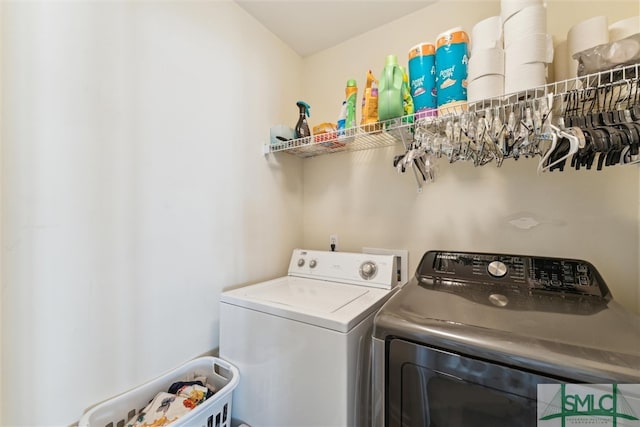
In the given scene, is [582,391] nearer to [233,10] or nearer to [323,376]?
[323,376]

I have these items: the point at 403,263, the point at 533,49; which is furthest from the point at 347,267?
the point at 533,49

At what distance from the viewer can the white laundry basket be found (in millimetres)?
842

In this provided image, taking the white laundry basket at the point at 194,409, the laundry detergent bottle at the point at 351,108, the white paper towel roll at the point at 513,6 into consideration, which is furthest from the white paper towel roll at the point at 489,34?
the white laundry basket at the point at 194,409

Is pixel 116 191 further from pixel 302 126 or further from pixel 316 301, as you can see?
pixel 302 126

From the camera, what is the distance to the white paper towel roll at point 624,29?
890 mm

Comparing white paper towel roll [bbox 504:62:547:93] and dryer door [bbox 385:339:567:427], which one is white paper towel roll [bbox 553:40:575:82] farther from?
dryer door [bbox 385:339:567:427]

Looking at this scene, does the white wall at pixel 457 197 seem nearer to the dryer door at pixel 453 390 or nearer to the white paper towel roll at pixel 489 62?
the white paper towel roll at pixel 489 62

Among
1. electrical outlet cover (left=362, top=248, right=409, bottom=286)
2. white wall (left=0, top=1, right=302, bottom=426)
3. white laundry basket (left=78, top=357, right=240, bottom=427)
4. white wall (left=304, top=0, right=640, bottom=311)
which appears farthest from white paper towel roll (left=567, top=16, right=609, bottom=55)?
white laundry basket (left=78, top=357, right=240, bottom=427)

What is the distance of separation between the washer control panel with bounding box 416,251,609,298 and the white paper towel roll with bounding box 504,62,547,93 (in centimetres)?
65

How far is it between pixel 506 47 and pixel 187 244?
1.49m

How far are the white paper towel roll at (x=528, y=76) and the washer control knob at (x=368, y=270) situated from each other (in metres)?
0.91

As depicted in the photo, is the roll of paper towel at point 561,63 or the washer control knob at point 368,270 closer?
the roll of paper towel at point 561,63

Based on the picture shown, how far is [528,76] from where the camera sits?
89cm

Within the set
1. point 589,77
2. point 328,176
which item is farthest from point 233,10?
point 589,77
